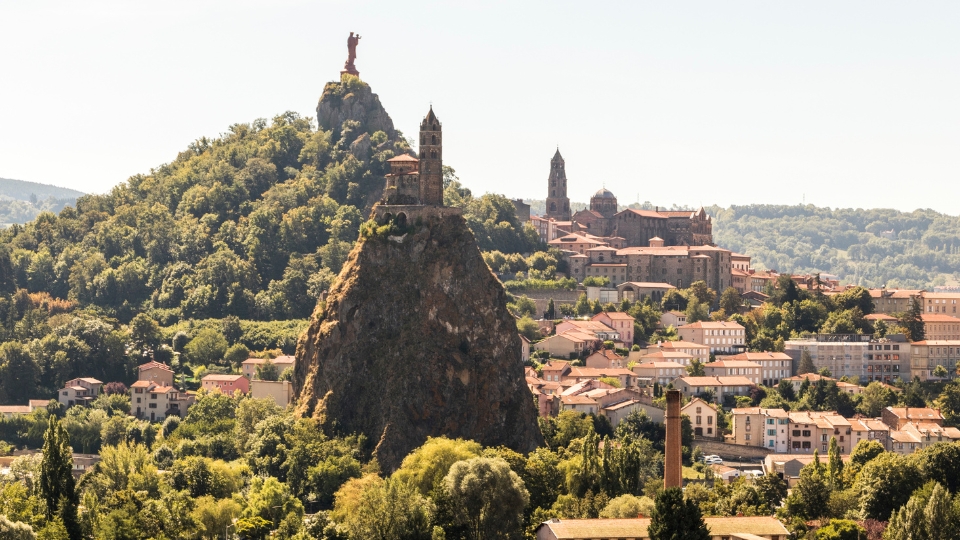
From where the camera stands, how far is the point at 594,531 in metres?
74.8

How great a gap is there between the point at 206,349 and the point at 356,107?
4095 cm

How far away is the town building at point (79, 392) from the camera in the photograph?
11669 centimetres

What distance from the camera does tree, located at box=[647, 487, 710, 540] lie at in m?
68.9

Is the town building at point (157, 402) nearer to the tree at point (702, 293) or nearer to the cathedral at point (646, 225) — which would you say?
the tree at point (702, 293)

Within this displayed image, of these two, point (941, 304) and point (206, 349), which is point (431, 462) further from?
point (941, 304)


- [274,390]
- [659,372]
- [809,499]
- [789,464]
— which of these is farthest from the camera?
[659,372]

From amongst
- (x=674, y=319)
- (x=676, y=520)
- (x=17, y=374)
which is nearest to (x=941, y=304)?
(x=674, y=319)

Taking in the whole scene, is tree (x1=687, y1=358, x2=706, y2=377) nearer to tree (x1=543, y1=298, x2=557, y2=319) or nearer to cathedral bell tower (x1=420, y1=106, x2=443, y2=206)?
tree (x1=543, y1=298, x2=557, y2=319)

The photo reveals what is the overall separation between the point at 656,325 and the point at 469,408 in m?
36.2

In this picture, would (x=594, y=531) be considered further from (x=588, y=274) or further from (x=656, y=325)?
(x=588, y=274)

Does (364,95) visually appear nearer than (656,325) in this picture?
No

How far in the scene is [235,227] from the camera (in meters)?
147

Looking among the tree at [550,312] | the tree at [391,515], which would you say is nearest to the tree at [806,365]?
the tree at [550,312]

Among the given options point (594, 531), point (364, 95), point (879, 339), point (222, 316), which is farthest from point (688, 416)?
point (364, 95)
